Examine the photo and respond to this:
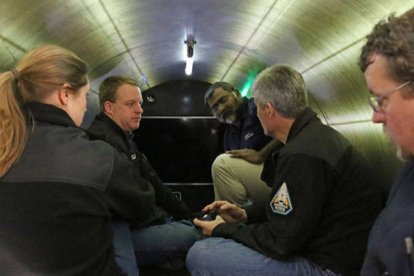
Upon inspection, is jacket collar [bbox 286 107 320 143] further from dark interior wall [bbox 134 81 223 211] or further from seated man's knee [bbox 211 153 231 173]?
dark interior wall [bbox 134 81 223 211]

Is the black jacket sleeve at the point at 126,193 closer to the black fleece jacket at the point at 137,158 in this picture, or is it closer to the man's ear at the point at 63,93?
the man's ear at the point at 63,93

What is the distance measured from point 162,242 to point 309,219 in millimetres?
1171

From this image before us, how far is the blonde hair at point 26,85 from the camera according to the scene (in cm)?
185

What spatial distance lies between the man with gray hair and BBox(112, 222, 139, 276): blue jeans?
0.44 metres

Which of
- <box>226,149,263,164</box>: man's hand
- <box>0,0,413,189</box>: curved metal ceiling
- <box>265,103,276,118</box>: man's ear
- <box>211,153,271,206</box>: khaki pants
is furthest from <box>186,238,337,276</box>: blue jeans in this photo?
<box>0,0,413,189</box>: curved metal ceiling

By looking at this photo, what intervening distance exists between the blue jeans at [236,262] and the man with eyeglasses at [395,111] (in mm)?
779

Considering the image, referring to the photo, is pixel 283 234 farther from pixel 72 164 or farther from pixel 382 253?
pixel 72 164

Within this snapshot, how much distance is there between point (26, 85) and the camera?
2041 mm

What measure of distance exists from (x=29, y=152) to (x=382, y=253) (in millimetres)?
1504

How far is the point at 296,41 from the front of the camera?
191 inches

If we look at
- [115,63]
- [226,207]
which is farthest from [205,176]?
[226,207]

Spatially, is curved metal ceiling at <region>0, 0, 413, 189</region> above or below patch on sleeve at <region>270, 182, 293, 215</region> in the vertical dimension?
above

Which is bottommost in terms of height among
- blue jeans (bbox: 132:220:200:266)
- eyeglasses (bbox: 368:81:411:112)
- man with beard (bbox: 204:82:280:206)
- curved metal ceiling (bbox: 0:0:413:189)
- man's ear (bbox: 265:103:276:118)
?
blue jeans (bbox: 132:220:200:266)

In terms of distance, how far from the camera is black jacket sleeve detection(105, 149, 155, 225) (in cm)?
203
